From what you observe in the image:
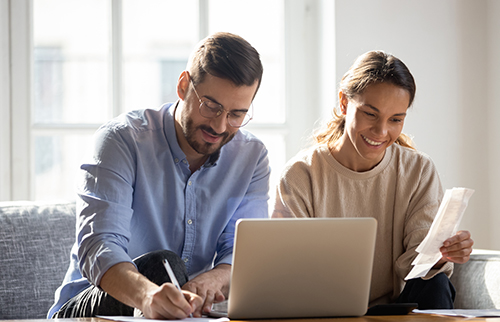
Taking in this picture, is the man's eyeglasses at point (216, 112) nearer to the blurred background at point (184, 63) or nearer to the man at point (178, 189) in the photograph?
the man at point (178, 189)

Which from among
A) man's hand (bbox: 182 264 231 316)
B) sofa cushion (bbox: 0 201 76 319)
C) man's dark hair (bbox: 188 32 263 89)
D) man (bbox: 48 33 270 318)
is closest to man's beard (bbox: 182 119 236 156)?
man (bbox: 48 33 270 318)

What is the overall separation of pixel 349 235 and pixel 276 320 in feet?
0.67

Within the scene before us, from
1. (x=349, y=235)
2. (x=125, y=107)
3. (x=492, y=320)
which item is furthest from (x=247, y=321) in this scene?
Result: (x=125, y=107)

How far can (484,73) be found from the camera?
260 centimetres

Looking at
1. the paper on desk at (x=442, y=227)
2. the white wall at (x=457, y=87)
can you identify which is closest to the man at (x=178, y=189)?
the paper on desk at (x=442, y=227)

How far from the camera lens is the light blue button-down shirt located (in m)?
1.28

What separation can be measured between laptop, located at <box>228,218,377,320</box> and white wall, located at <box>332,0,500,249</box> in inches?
66.1

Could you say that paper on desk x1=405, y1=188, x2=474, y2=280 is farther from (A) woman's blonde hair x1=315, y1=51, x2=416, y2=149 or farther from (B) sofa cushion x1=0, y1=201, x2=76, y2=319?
(B) sofa cushion x1=0, y1=201, x2=76, y2=319

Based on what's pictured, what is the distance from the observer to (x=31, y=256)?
1635 millimetres

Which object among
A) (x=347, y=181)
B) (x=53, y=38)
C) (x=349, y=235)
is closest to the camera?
(x=349, y=235)

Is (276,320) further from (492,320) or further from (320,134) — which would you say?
(320,134)

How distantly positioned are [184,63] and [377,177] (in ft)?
4.28

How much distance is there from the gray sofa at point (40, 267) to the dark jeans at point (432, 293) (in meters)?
0.16

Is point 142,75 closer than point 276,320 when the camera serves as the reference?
No
